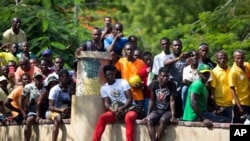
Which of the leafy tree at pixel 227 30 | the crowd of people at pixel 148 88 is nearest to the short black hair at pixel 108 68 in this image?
the crowd of people at pixel 148 88

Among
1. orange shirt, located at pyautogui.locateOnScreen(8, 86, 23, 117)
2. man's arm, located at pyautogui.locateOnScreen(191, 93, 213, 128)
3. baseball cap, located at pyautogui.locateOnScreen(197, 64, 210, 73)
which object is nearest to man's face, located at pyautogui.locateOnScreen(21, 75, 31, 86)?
orange shirt, located at pyautogui.locateOnScreen(8, 86, 23, 117)

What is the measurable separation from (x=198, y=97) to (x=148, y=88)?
56.4 inches

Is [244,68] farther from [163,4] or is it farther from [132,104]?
[163,4]

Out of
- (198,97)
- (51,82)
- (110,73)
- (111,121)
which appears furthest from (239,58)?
(51,82)

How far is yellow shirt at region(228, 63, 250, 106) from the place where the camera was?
63.0 feet

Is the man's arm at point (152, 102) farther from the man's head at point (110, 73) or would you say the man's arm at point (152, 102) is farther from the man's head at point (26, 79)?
the man's head at point (26, 79)

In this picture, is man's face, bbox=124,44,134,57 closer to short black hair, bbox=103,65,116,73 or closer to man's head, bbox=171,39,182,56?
short black hair, bbox=103,65,116,73

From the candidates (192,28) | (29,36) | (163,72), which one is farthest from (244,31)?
(163,72)

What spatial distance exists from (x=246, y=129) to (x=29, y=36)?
10246mm

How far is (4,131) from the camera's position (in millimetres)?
23312

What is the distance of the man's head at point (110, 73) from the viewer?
2000 cm

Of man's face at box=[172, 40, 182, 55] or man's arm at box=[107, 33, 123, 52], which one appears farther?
man's arm at box=[107, 33, 123, 52]

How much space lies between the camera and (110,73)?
20.0 m

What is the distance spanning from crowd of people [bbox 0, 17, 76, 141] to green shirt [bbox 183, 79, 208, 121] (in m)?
2.75
